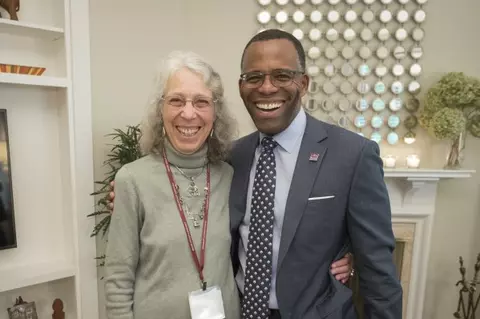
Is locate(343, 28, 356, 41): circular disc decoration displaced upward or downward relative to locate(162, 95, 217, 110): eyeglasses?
upward

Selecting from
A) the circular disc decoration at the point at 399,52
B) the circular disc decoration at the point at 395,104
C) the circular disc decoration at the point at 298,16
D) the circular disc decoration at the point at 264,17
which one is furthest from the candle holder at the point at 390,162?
the circular disc decoration at the point at 264,17

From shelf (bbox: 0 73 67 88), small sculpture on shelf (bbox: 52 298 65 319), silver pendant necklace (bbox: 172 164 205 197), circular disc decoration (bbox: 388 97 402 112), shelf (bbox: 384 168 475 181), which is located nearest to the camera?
silver pendant necklace (bbox: 172 164 205 197)

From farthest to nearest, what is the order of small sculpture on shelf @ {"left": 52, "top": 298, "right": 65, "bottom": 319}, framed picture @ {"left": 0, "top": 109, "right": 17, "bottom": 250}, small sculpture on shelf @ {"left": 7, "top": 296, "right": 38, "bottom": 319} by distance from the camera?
1. small sculpture on shelf @ {"left": 52, "top": 298, "right": 65, "bottom": 319}
2. small sculpture on shelf @ {"left": 7, "top": 296, "right": 38, "bottom": 319}
3. framed picture @ {"left": 0, "top": 109, "right": 17, "bottom": 250}

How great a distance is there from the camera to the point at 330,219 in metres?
1.16

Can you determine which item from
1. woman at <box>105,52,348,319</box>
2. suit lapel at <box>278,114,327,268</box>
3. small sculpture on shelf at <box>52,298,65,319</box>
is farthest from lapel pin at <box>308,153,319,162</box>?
small sculpture on shelf at <box>52,298,65,319</box>

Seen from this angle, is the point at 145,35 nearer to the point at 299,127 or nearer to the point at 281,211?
the point at 299,127

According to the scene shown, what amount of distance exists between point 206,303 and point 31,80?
1586 mm

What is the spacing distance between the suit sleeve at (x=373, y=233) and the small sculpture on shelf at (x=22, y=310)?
2070 millimetres

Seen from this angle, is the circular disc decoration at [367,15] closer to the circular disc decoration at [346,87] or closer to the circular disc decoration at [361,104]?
the circular disc decoration at [346,87]

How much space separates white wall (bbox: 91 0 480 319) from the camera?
2295 millimetres

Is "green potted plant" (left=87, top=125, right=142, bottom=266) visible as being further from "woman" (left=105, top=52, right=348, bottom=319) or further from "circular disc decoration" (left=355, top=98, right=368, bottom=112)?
"circular disc decoration" (left=355, top=98, right=368, bottom=112)

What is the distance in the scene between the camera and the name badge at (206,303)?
114 cm

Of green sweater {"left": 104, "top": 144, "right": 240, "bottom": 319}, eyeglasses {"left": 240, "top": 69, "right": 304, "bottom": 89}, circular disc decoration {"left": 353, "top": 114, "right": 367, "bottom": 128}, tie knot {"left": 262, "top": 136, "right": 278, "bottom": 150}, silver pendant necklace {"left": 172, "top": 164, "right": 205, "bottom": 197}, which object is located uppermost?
eyeglasses {"left": 240, "top": 69, "right": 304, "bottom": 89}

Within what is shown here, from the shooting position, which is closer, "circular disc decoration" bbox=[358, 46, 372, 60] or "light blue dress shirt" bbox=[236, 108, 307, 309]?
"light blue dress shirt" bbox=[236, 108, 307, 309]
